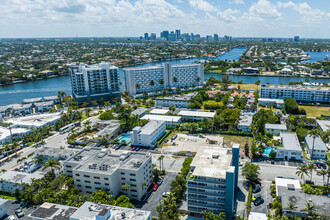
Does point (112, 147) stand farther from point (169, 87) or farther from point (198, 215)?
point (169, 87)

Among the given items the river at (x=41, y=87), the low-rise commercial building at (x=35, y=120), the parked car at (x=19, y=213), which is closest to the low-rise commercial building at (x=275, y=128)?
the parked car at (x=19, y=213)

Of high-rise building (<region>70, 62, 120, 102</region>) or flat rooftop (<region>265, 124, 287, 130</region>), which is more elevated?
high-rise building (<region>70, 62, 120, 102</region>)

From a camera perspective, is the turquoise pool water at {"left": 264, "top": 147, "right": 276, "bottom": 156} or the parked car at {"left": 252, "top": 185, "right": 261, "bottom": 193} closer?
the parked car at {"left": 252, "top": 185, "right": 261, "bottom": 193}

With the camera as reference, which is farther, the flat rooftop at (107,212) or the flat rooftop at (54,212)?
the flat rooftop at (54,212)

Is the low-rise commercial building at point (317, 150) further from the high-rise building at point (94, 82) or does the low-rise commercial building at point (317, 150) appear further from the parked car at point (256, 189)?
the high-rise building at point (94, 82)

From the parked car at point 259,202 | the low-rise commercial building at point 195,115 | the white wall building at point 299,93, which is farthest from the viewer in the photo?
the white wall building at point 299,93

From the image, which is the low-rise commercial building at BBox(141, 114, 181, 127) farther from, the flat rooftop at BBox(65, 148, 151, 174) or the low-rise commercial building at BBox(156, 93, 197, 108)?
the flat rooftop at BBox(65, 148, 151, 174)

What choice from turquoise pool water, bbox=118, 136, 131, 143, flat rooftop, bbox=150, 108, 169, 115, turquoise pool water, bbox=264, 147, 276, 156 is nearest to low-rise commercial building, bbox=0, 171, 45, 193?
turquoise pool water, bbox=118, 136, 131, 143
